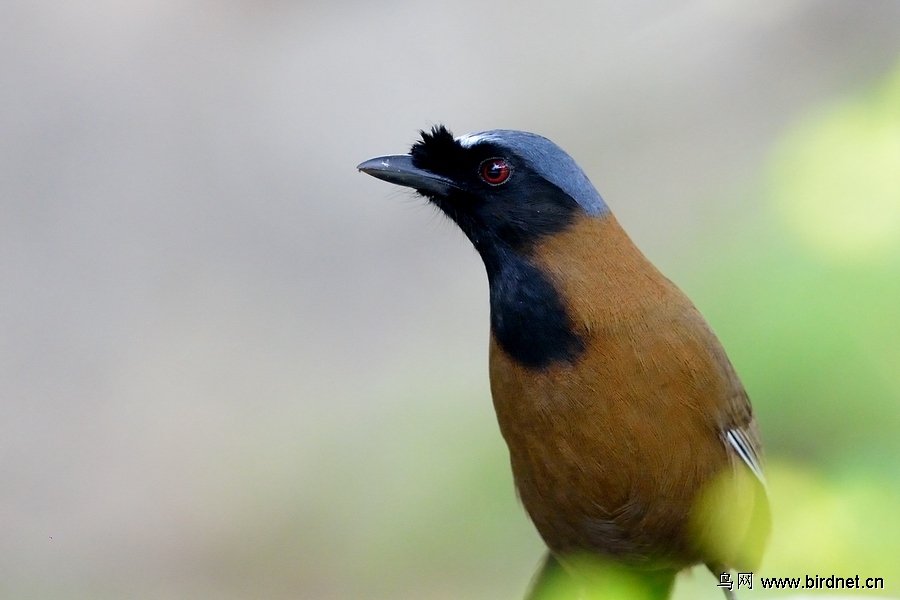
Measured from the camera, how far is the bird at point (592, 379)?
2.43m

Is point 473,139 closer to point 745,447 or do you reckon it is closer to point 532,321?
point 532,321

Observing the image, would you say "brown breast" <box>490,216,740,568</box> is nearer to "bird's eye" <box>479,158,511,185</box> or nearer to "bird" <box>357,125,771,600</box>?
"bird" <box>357,125,771,600</box>

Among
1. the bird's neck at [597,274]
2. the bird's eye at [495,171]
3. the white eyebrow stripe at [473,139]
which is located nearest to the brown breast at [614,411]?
the bird's neck at [597,274]

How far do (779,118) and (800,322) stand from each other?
462cm

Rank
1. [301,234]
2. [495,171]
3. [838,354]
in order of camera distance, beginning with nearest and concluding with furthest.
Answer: [838,354]
[495,171]
[301,234]

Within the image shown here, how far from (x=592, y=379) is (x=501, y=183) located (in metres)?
0.62

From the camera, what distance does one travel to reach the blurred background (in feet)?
14.8

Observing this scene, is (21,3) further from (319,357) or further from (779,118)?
(779,118)

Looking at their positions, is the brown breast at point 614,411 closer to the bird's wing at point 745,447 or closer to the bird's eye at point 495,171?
A: the bird's wing at point 745,447

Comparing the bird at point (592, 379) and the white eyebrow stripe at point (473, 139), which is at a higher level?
the white eyebrow stripe at point (473, 139)

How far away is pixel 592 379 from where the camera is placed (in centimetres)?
242

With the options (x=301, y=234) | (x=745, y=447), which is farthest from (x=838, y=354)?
(x=301, y=234)

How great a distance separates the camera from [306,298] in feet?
22.0

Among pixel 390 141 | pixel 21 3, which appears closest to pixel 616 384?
pixel 390 141
